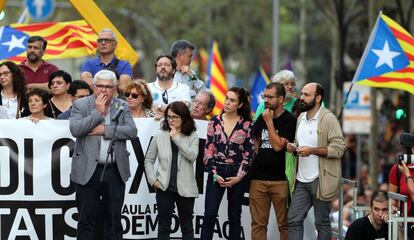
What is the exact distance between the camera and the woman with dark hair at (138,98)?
14688 millimetres

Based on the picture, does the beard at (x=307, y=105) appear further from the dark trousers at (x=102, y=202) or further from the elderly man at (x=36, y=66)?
the elderly man at (x=36, y=66)

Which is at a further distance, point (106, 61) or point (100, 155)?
point (106, 61)

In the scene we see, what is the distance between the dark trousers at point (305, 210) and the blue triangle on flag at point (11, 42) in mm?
5882

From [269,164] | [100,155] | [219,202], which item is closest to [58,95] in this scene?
[100,155]

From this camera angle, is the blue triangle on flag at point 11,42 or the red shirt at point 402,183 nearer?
the red shirt at point 402,183

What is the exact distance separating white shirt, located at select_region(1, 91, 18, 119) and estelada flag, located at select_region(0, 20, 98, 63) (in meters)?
3.82

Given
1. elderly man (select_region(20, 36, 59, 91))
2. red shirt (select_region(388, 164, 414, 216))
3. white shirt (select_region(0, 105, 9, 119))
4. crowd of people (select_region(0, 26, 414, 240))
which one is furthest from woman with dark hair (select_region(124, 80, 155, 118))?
red shirt (select_region(388, 164, 414, 216))

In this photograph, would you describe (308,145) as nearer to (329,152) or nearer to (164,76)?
(329,152)

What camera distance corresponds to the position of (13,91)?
585 inches

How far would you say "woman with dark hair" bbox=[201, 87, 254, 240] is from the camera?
46.8 ft

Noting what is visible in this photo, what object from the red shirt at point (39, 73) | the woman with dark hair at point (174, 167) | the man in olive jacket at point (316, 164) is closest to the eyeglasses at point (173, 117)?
the woman with dark hair at point (174, 167)

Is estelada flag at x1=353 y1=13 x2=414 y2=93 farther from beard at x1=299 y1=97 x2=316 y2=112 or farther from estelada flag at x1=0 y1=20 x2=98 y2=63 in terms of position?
estelada flag at x1=0 y1=20 x2=98 y2=63

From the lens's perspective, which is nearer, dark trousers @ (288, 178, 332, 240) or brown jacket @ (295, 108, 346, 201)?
brown jacket @ (295, 108, 346, 201)

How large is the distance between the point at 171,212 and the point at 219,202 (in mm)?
601
